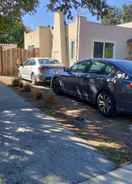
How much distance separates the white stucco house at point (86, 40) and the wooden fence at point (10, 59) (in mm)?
2430

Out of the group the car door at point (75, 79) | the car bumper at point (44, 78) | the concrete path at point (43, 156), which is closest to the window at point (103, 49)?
the car bumper at point (44, 78)

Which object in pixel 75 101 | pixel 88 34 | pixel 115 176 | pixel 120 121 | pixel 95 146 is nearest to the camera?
pixel 115 176

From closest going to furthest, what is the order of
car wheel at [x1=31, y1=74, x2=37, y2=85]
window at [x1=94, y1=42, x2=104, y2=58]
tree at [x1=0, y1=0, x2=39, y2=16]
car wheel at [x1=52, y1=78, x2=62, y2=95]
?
tree at [x1=0, y1=0, x2=39, y2=16], car wheel at [x1=52, y1=78, x2=62, y2=95], car wheel at [x1=31, y1=74, x2=37, y2=85], window at [x1=94, y1=42, x2=104, y2=58]

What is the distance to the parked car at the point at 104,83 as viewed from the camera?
7227mm

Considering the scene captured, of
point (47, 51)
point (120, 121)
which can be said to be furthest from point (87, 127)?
point (47, 51)

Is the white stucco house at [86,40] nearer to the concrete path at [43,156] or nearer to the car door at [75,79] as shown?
the car door at [75,79]

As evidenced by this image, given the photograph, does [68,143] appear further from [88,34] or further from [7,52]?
[7,52]

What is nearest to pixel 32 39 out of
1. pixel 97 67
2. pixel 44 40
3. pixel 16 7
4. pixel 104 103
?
pixel 44 40

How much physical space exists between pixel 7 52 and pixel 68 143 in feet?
51.5

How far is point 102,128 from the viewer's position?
21.9 ft

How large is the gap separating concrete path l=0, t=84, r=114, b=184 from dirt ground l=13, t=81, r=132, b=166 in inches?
11.8

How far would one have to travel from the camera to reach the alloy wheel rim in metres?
7.63

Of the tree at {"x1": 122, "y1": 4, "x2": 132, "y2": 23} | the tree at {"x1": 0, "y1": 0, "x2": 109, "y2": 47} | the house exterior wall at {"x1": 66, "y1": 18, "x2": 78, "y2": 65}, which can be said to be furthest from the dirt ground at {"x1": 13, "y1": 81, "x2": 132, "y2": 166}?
the tree at {"x1": 122, "y1": 4, "x2": 132, "y2": 23}

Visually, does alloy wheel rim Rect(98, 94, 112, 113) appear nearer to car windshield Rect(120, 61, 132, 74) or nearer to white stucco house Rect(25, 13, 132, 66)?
car windshield Rect(120, 61, 132, 74)
